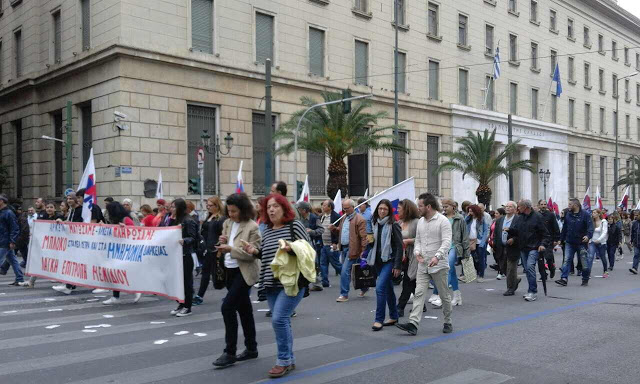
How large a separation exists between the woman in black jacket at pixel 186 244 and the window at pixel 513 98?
35242 millimetres

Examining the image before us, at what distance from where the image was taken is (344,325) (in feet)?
28.6

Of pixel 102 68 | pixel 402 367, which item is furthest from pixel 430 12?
pixel 402 367

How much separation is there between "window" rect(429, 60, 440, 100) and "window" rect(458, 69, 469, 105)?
2195mm

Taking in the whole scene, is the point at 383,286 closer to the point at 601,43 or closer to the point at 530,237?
the point at 530,237

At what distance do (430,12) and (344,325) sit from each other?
29462 mm

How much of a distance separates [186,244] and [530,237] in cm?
604

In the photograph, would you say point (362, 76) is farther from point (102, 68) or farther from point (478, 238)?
point (478, 238)

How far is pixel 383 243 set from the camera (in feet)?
27.0

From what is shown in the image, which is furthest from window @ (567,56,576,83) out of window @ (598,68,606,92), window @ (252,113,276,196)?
window @ (252,113,276,196)

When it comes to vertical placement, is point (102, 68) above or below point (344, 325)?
above

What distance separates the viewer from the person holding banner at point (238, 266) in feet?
20.6

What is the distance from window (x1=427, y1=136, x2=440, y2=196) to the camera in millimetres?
35406

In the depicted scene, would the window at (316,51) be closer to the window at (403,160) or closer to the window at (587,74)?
the window at (403,160)

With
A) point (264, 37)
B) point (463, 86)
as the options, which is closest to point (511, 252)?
point (264, 37)
